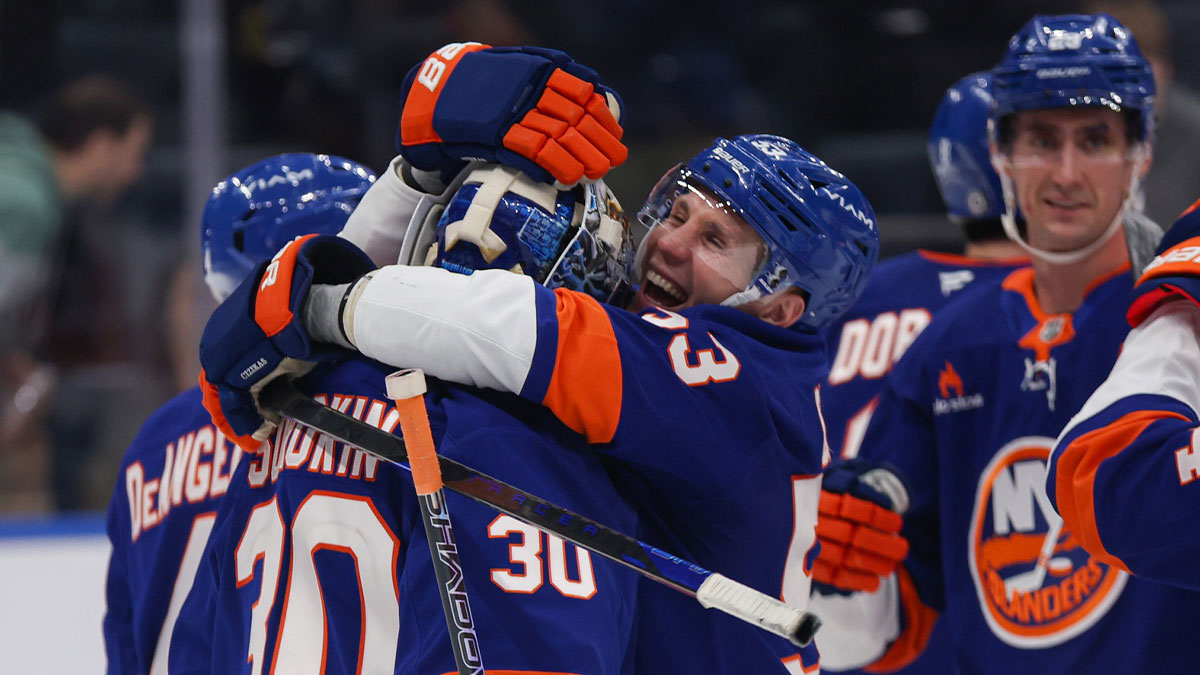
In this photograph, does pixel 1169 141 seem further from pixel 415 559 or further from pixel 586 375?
pixel 415 559

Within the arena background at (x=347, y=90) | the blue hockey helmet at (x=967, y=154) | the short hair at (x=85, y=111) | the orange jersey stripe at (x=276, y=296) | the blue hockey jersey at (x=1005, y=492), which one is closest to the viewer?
the orange jersey stripe at (x=276, y=296)

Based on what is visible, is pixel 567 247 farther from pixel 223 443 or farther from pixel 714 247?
pixel 223 443

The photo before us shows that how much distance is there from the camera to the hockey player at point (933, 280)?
286 cm

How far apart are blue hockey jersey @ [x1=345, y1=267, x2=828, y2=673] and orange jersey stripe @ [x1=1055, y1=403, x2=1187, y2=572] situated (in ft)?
0.92

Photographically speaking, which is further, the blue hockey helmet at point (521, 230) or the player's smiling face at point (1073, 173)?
the player's smiling face at point (1073, 173)

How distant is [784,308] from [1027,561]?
711 mm

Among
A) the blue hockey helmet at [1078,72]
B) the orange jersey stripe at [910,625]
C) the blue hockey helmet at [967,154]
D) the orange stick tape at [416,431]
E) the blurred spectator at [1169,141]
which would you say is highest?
the blurred spectator at [1169,141]

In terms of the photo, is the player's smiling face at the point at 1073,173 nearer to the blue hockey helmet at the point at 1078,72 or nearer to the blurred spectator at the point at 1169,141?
the blue hockey helmet at the point at 1078,72

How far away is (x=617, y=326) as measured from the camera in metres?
1.54

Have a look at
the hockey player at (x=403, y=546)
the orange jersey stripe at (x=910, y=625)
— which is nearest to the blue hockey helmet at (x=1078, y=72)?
the orange jersey stripe at (x=910, y=625)

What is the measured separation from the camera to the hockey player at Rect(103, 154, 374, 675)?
1.97 metres

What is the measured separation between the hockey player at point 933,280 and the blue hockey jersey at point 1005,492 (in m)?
0.49

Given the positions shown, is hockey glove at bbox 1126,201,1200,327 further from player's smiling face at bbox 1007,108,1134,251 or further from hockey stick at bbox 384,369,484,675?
hockey stick at bbox 384,369,484,675

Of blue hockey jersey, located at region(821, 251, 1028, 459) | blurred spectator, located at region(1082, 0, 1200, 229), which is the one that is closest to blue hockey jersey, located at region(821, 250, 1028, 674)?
blue hockey jersey, located at region(821, 251, 1028, 459)
